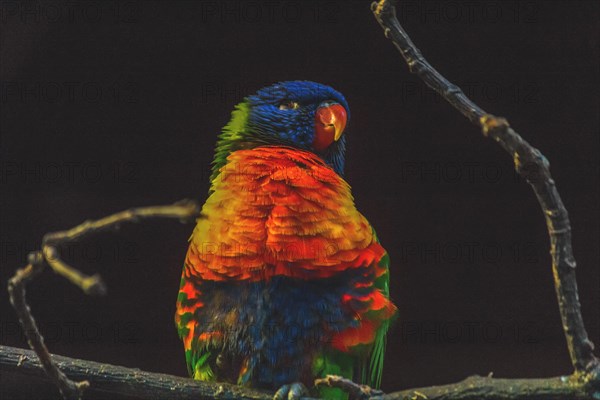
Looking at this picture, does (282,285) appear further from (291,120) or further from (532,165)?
(532,165)

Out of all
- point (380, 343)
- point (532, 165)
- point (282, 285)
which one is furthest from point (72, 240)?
point (380, 343)

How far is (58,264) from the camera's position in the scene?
2.18 ft

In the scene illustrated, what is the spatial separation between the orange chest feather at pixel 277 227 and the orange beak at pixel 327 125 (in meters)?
0.18

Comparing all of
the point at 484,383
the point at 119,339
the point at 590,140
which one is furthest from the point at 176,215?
the point at 590,140

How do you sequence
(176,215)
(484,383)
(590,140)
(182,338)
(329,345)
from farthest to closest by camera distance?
(590,140) < (182,338) < (329,345) < (484,383) < (176,215)

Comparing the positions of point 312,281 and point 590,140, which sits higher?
point 590,140

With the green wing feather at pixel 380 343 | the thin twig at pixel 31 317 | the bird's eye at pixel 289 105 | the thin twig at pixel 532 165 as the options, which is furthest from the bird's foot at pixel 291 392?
the bird's eye at pixel 289 105

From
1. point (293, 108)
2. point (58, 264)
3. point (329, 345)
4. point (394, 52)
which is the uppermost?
point (394, 52)

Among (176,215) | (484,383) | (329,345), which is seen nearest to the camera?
(176,215)

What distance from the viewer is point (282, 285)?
142 cm

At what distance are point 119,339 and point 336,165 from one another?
0.84m

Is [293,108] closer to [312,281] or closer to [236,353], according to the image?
[312,281]

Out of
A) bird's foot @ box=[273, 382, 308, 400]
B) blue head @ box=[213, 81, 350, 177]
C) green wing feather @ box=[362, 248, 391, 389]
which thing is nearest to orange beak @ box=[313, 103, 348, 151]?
blue head @ box=[213, 81, 350, 177]

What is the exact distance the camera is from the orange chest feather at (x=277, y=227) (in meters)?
1.42
